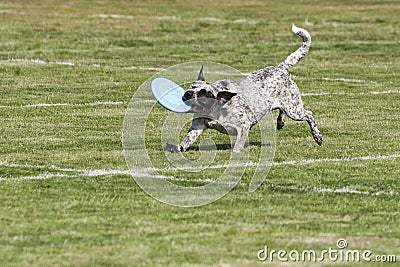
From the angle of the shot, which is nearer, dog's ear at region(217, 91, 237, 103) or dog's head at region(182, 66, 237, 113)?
dog's head at region(182, 66, 237, 113)

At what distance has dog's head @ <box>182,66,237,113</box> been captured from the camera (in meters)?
10.3

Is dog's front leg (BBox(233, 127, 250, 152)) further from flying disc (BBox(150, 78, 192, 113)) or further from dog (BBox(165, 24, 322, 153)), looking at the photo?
flying disc (BBox(150, 78, 192, 113))

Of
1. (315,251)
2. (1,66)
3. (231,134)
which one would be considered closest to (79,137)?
(231,134)

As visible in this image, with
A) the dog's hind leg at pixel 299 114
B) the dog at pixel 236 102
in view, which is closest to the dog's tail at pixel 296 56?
the dog at pixel 236 102

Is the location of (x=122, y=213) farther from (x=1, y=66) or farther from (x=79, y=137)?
(x=1, y=66)

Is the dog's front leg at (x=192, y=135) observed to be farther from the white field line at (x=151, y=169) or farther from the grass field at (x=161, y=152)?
the white field line at (x=151, y=169)

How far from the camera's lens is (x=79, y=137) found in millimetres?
12055

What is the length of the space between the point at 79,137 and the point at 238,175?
281 centimetres

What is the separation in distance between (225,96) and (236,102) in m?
0.16

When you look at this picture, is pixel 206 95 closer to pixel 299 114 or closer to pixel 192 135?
pixel 192 135

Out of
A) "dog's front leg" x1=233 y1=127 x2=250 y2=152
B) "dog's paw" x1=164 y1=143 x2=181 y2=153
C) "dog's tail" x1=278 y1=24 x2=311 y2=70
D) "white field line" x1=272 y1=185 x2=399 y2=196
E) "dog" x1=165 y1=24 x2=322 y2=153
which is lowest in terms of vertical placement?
"white field line" x1=272 y1=185 x2=399 y2=196

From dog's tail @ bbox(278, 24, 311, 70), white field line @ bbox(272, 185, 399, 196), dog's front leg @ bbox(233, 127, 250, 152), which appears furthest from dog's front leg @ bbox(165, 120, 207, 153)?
white field line @ bbox(272, 185, 399, 196)

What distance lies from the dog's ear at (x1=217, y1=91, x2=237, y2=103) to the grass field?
0.63 meters

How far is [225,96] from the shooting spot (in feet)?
34.6
